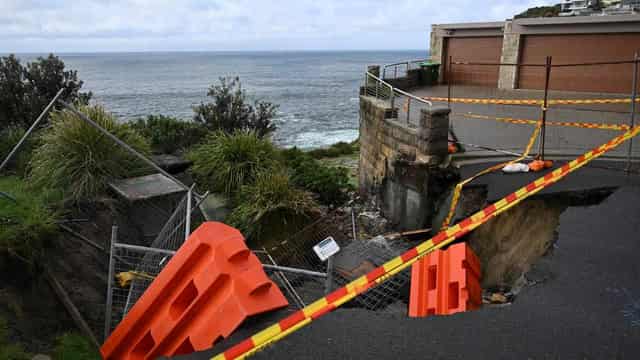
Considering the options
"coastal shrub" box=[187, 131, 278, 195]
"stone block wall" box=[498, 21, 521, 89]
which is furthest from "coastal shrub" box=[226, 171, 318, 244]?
"stone block wall" box=[498, 21, 521, 89]

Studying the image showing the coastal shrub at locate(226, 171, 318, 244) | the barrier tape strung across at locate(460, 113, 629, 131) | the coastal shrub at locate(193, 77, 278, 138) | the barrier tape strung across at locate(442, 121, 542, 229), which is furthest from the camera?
the coastal shrub at locate(193, 77, 278, 138)

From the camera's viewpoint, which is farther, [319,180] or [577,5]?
[577,5]

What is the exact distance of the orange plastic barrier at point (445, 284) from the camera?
481 centimetres

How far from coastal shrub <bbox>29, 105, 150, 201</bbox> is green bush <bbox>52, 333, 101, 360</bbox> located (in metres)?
4.10

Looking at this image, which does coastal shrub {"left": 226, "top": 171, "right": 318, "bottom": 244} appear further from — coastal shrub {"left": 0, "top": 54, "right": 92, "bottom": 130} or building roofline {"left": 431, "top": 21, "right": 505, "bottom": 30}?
building roofline {"left": 431, "top": 21, "right": 505, "bottom": 30}

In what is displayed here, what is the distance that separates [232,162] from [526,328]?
28.4 ft

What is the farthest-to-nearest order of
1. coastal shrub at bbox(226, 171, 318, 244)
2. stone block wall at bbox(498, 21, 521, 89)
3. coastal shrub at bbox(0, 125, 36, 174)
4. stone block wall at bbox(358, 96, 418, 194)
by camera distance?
1. stone block wall at bbox(498, 21, 521, 89)
2. coastal shrub at bbox(0, 125, 36, 174)
3. stone block wall at bbox(358, 96, 418, 194)
4. coastal shrub at bbox(226, 171, 318, 244)

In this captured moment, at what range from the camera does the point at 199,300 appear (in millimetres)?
4086

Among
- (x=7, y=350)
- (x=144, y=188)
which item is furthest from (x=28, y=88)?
(x=7, y=350)

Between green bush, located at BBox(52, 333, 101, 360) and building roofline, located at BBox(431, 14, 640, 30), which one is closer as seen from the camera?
green bush, located at BBox(52, 333, 101, 360)

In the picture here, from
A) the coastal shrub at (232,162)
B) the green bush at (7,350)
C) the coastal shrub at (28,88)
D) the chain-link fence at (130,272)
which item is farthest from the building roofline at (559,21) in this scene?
the green bush at (7,350)

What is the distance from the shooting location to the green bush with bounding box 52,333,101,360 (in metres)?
4.80

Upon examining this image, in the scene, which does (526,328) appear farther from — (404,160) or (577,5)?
(577,5)

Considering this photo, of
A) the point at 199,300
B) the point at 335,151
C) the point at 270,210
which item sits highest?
the point at 199,300
